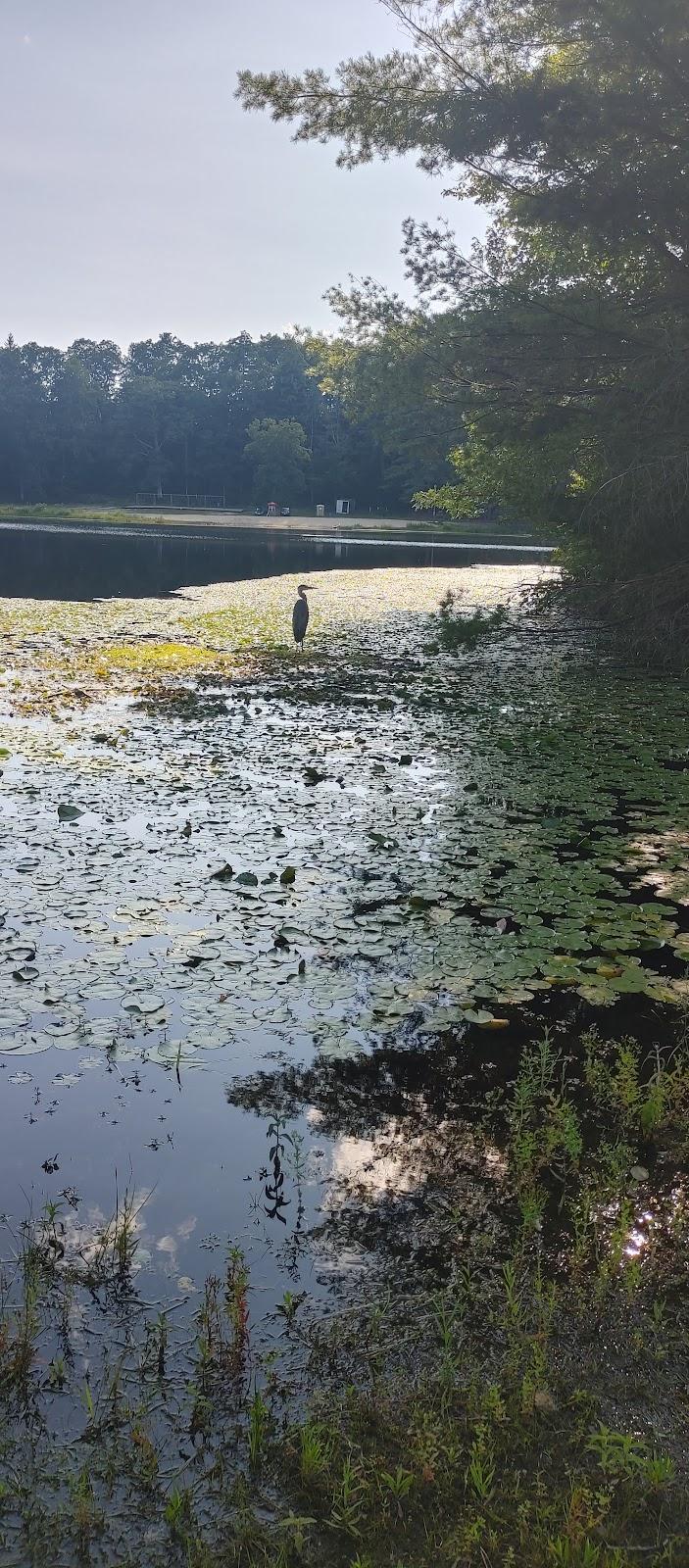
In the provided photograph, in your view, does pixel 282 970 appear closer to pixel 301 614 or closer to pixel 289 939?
pixel 289 939

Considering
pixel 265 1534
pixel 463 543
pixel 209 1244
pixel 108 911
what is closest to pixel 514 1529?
pixel 265 1534

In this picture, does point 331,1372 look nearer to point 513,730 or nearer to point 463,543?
point 513,730

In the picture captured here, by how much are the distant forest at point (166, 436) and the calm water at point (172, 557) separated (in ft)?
83.8

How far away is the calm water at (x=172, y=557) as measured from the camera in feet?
79.0

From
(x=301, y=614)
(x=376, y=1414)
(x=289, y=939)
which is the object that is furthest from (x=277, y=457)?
(x=376, y=1414)

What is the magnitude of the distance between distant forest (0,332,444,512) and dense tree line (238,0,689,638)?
6455 centimetres

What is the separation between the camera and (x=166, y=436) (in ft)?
270

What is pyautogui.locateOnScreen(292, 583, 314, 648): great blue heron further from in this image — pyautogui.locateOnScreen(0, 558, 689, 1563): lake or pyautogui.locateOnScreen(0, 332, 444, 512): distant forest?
pyautogui.locateOnScreen(0, 332, 444, 512): distant forest

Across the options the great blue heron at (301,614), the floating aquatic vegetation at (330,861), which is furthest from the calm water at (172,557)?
the floating aquatic vegetation at (330,861)

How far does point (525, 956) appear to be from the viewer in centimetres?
496

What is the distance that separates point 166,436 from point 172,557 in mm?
52359

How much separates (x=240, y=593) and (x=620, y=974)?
58.2 feet

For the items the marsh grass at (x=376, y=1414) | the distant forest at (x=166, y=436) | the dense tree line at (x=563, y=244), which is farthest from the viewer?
the distant forest at (x=166, y=436)

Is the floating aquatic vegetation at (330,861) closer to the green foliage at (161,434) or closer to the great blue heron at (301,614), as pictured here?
the great blue heron at (301,614)
